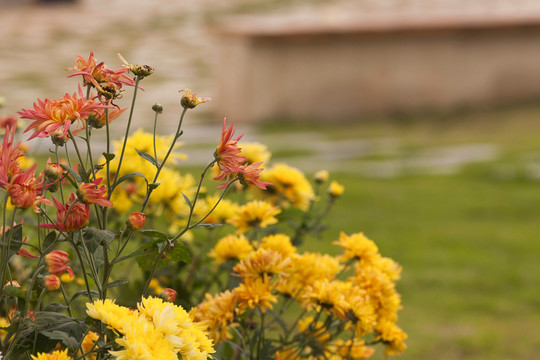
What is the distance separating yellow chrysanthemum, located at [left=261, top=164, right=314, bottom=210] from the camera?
5.94 ft

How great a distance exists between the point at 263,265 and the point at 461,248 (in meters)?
3.19

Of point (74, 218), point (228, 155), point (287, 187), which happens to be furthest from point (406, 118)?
point (74, 218)

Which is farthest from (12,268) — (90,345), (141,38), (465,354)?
(141,38)

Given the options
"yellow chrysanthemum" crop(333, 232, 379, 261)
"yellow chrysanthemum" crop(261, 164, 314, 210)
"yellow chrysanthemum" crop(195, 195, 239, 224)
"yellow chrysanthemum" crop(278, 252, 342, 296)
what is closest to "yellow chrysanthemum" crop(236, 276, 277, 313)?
"yellow chrysanthemum" crop(278, 252, 342, 296)

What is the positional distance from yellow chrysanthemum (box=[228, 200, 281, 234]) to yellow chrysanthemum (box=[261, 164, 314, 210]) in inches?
9.7

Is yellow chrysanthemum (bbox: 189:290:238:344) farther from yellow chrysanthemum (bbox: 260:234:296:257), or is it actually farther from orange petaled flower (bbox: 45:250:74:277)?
orange petaled flower (bbox: 45:250:74:277)

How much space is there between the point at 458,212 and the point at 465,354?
2096 mm

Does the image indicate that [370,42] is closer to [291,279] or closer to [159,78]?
[159,78]

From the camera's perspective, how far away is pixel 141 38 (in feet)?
41.8

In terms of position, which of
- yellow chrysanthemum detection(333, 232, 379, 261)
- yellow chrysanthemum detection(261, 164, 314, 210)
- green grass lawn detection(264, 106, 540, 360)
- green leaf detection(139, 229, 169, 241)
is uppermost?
green grass lawn detection(264, 106, 540, 360)

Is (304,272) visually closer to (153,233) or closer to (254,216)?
(254,216)

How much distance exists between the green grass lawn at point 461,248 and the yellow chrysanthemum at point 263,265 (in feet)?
5.93

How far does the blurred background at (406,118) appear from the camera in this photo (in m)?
3.81

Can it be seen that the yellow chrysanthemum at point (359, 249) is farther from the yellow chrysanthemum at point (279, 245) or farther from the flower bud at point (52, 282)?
the flower bud at point (52, 282)
